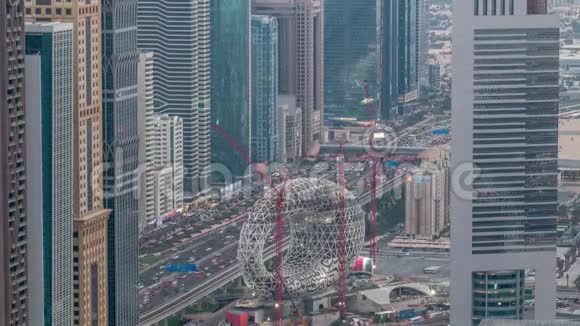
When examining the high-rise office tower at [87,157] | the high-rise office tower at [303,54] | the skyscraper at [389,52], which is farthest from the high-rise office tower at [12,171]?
the skyscraper at [389,52]

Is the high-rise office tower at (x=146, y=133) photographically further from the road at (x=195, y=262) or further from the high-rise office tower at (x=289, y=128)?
the high-rise office tower at (x=289, y=128)

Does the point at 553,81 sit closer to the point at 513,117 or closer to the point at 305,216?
the point at 513,117

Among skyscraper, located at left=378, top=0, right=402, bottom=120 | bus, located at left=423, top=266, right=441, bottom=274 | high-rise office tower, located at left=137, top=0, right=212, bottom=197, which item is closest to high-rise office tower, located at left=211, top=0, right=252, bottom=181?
high-rise office tower, located at left=137, top=0, right=212, bottom=197

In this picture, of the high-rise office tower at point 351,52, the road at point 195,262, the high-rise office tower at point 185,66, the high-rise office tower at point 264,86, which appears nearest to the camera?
the road at point 195,262

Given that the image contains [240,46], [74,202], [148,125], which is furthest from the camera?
[240,46]

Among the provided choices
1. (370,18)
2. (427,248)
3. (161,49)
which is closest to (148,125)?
(161,49)

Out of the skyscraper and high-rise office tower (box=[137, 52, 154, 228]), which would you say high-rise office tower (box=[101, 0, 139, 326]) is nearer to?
high-rise office tower (box=[137, 52, 154, 228])
